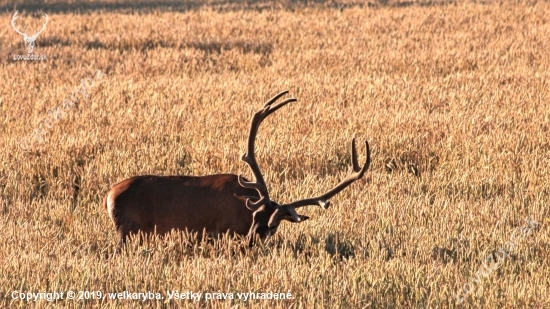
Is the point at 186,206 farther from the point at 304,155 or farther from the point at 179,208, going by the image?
the point at 304,155

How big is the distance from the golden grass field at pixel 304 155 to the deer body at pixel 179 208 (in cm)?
21

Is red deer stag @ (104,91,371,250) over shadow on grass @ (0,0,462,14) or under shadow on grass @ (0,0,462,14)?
under

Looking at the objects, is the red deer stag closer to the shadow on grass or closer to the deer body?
the deer body

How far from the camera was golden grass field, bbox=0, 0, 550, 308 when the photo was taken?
519 cm

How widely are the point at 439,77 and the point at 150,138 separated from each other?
6616 mm

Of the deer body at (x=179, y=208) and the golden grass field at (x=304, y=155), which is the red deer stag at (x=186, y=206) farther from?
the golden grass field at (x=304, y=155)

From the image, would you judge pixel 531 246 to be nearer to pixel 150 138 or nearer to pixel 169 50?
pixel 150 138

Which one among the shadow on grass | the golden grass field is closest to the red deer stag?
the golden grass field

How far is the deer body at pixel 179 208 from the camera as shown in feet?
20.0

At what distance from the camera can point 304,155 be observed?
8.98 m

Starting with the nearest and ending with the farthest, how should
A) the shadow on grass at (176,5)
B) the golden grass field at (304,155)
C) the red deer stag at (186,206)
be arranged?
the golden grass field at (304,155) < the red deer stag at (186,206) < the shadow on grass at (176,5)

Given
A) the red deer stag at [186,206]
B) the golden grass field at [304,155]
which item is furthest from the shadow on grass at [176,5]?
the red deer stag at [186,206]

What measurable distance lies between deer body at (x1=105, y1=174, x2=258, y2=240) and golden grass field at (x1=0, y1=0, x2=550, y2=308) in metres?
0.21

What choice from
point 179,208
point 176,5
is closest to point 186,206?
point 179,208
